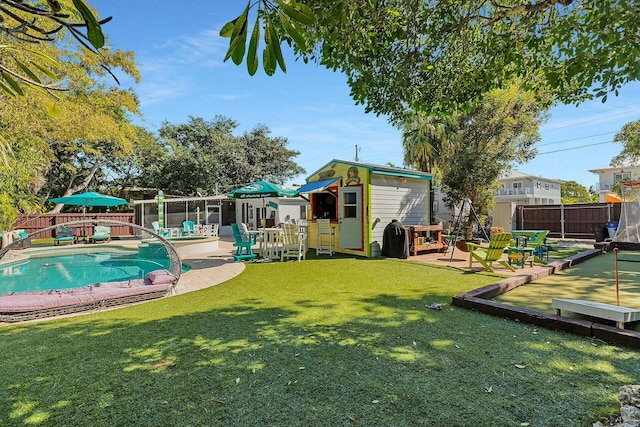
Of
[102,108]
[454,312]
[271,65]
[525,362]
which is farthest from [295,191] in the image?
[102,108]

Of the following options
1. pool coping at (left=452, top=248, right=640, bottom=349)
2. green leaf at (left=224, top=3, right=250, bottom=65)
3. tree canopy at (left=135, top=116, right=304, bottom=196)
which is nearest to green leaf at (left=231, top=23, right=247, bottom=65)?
green leaf at (left=224, top=3, right=250, bottom=65)

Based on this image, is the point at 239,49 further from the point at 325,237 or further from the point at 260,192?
the point at 325,237

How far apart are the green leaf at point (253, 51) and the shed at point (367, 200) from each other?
9.10 metres

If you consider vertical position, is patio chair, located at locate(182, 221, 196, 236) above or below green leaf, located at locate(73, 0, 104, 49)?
below

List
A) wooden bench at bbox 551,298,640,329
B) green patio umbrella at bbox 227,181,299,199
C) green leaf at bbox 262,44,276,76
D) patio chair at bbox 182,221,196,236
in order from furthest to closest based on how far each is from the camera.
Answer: patio chair at bbox 182,221,196,236 < green patio umbrella at bbox 227,181,299,199 < wooden bench at bbox 551,298,640,329 < green leaf at bbox 262,44,276,76

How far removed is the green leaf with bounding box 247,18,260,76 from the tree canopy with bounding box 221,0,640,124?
157 cm

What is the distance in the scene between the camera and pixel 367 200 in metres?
10.4

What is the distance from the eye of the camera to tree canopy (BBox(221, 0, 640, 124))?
11.1 feet

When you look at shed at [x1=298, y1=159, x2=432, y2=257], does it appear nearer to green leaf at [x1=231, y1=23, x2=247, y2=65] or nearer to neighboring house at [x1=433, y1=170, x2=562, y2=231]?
green leaf at [x1=231, y1=23, x2=247, y2=65]

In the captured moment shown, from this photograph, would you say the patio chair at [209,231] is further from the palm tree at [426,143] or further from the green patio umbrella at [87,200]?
the palm tree at [426,143]

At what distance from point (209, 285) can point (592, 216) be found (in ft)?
62.1

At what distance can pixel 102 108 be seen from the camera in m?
15.3

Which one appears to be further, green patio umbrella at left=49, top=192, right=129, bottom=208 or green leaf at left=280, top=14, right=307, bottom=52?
green patio umbrella at left=49, top=192, right=129, bottom=208

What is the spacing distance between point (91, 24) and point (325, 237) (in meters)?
11.1
